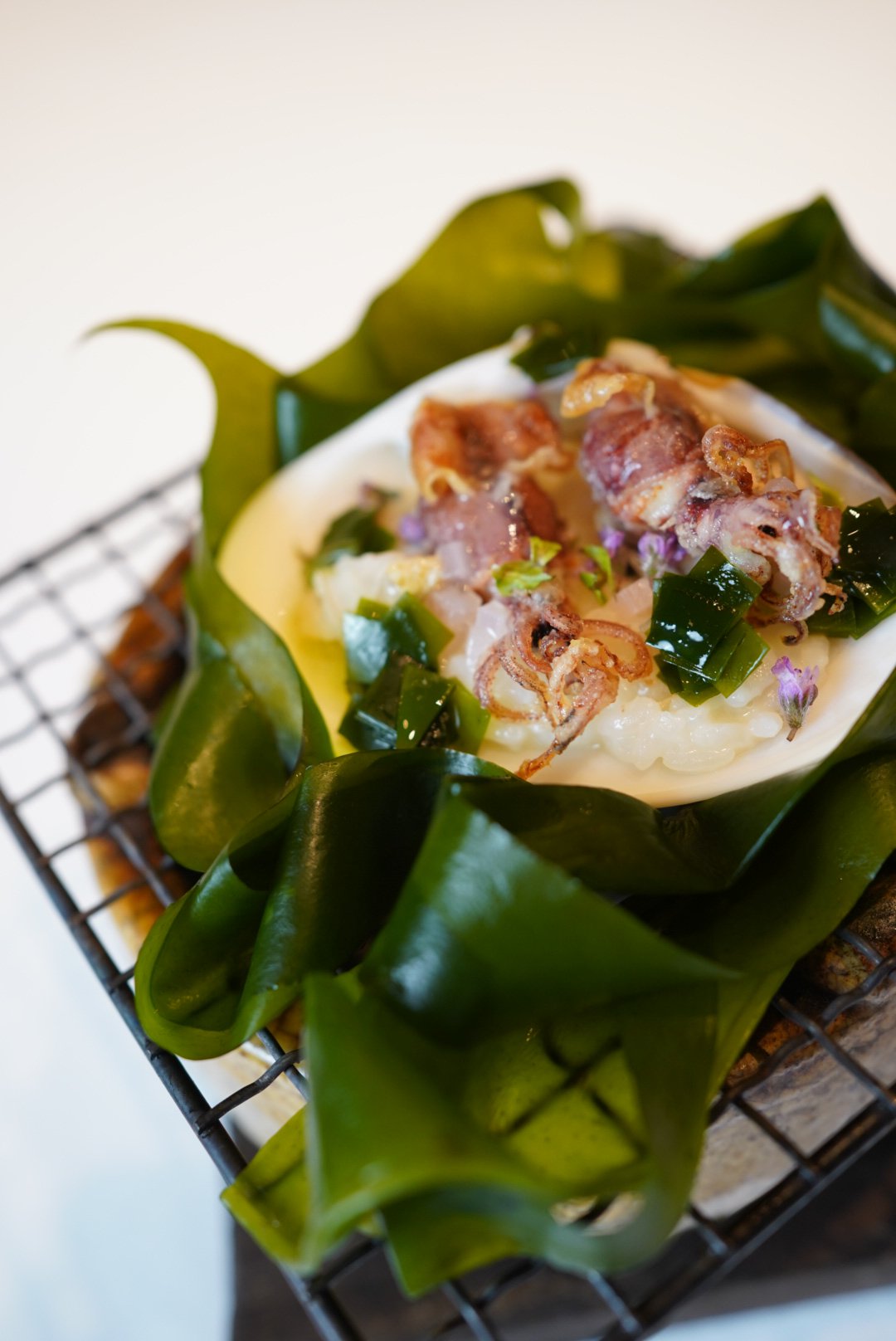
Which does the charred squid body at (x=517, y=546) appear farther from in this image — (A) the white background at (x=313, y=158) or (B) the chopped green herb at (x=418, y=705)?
(A) the white background at (x=313, y=158)

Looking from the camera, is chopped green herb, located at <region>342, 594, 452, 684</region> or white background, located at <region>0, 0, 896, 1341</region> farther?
white background, located at <region>0, 0, 896, 1341</region>

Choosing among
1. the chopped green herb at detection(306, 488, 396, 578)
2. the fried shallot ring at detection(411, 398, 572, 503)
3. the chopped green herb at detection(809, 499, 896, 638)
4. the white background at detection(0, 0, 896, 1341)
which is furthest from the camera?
the white background at detection(0, 0, 896, 1341)

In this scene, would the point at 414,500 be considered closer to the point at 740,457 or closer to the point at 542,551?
the point at 542,551

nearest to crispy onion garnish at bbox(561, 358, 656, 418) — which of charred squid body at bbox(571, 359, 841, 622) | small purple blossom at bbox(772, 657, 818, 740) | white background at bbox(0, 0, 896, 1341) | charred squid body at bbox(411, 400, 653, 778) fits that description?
charred squid body at bbox(571, 359, 841, 622)

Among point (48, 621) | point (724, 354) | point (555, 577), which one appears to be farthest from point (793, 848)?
point (48, 621)

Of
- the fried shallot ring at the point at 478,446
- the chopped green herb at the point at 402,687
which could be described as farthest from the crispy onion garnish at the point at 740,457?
the chopped green herb at the point at 402,687

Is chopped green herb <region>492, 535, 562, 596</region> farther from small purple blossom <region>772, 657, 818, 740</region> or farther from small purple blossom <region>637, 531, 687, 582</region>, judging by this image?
small purple blossom <region>772, 657, 818, 740</region>
